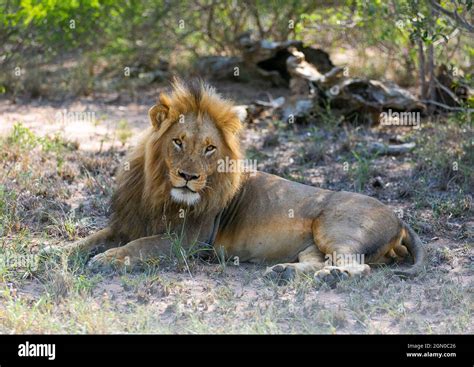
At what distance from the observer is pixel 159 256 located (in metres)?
5.51

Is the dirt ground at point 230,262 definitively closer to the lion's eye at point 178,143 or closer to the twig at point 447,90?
the twig at point 447,90

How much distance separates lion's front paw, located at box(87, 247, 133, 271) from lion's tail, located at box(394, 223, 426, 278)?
5.70 feet

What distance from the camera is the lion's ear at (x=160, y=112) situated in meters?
5.57

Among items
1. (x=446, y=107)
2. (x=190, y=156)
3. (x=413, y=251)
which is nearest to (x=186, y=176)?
(x=190, y=156)

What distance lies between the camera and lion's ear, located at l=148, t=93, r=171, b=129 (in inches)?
219

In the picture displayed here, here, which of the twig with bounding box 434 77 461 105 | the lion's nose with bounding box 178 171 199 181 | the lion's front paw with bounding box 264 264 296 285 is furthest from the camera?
the twig with bounding box 434 77 461 105

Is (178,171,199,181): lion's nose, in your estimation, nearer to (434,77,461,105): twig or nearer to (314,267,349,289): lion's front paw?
(314,267,349,289): lion's front paw

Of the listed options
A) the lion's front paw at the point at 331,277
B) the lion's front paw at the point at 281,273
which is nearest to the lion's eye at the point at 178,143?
the lion's front paw at the point at 281,273

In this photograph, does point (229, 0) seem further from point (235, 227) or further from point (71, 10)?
point (235, 227)

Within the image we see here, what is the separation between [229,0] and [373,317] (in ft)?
24.7

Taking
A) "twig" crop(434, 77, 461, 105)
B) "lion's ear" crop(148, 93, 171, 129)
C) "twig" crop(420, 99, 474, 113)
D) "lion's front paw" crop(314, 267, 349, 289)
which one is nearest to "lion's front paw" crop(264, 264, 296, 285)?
"lion's front paw" crop(314, 267, 349, 289)

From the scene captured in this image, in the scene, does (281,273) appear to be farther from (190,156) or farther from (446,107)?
(446,107)
